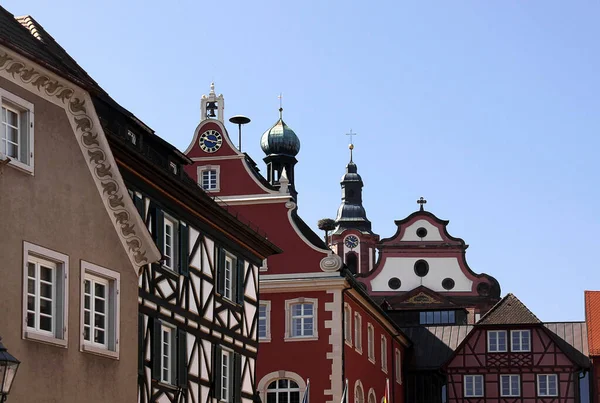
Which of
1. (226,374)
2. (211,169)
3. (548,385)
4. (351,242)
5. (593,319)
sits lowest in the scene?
(226,374)

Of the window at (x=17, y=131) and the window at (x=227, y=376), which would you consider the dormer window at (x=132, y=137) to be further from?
the window at (x=17, y=131)

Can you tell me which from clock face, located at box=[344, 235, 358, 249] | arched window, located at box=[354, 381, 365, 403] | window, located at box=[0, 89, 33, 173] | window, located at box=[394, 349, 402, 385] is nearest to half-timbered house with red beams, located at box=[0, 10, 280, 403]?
window, located at box=[0, 89, 33, 173]

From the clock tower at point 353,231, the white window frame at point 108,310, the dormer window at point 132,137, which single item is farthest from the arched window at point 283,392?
the clock tower at point 353,231

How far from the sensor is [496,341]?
2451 inches

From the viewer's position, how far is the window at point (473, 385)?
204 ft

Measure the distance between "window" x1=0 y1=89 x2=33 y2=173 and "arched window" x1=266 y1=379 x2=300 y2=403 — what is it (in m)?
29.7

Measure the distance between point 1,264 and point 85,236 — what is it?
241 centimetres

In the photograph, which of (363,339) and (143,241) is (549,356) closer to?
(363,339)

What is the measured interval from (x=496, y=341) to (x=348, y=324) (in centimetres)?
1404

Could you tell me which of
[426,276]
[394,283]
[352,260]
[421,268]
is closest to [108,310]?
[394,283]

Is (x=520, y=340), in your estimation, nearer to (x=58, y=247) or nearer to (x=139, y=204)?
(x=139, y=204)

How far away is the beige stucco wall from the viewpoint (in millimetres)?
19547

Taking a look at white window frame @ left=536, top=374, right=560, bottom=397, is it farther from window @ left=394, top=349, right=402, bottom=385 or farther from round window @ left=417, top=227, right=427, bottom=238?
round window @ left=417, top=227, right=427, bottom=238

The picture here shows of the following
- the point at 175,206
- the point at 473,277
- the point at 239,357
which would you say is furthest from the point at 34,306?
the point at 473,277
